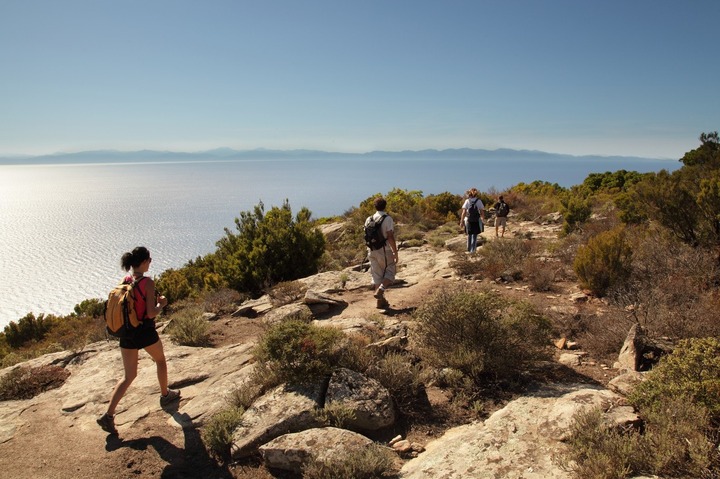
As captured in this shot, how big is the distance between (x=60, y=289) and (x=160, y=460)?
28419 mm

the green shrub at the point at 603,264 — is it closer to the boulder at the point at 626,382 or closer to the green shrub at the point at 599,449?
the boulder at the point at 626,382

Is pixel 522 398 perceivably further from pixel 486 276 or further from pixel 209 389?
pixel 486 276

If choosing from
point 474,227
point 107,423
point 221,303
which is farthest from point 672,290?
point 221,303

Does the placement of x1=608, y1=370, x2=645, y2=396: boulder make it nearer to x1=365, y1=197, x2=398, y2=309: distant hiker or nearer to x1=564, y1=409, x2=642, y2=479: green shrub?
x1=564, y1=409, x2=642, y2=479: green shrub

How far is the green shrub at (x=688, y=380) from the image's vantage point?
11.7 ft

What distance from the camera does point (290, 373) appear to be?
5.00 metres

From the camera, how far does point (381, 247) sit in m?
8.47

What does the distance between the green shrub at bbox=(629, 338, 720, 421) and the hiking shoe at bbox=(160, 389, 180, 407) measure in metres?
5.60

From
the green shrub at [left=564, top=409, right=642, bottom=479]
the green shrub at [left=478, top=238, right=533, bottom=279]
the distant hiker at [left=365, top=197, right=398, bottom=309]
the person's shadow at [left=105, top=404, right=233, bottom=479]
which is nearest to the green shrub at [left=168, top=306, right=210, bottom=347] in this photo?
the person's shadow at [left=105, top=404, right=233, bottom=479]

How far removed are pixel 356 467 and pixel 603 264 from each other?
272 inches

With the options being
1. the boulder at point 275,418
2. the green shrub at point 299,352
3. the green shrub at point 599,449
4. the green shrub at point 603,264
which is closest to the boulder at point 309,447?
the boulder at point 275,418

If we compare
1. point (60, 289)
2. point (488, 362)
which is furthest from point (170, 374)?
point (60, 289)

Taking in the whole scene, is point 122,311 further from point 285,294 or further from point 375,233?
point 285,294

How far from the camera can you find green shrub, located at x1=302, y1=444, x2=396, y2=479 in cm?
361
